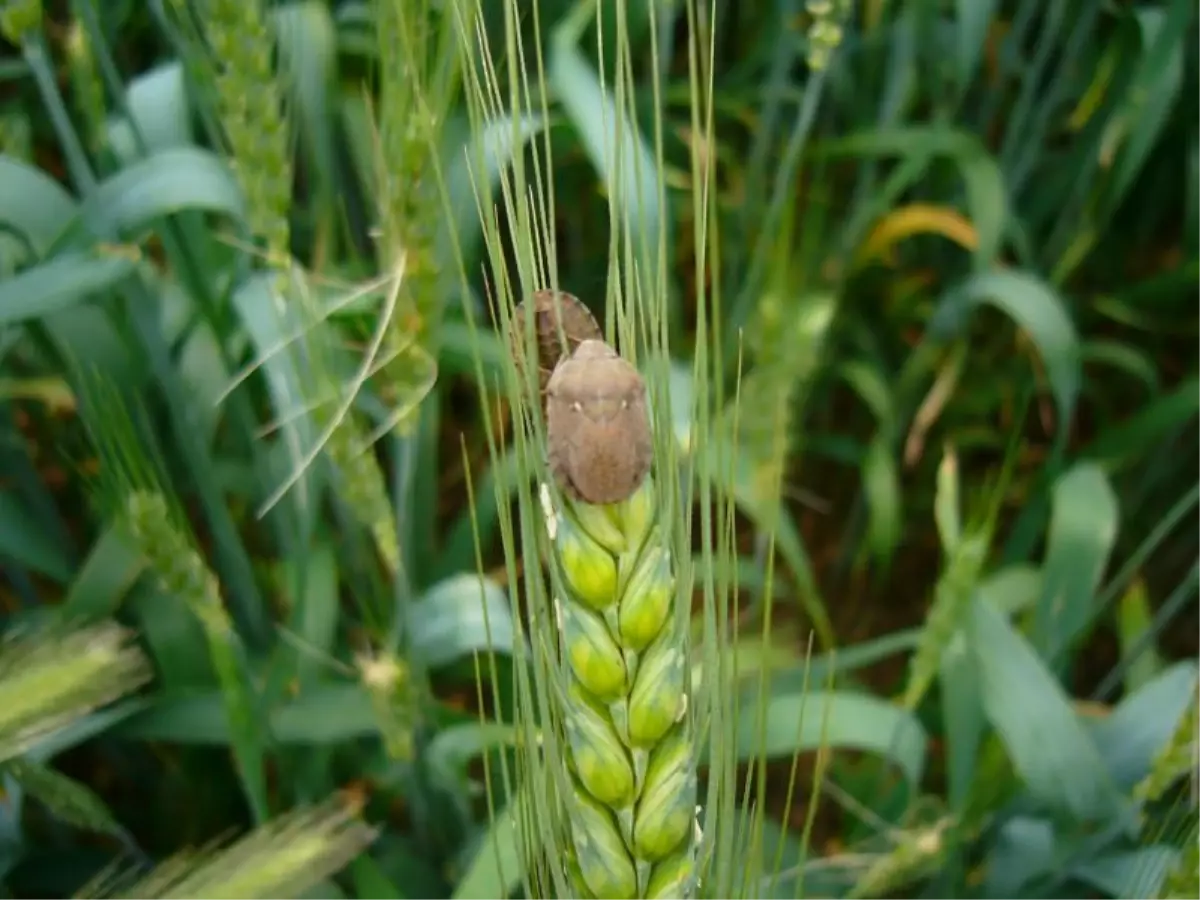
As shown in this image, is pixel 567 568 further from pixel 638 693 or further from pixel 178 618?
pixel 178 618

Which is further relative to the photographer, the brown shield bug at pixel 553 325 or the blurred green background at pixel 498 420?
the blurred green background at pixel 498 420

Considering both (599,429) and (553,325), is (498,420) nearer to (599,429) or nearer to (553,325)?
(553,325)

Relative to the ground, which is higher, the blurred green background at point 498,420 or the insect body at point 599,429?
the insect body at point 599,429

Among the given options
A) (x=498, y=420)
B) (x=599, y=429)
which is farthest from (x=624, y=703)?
(x=498, y=420)

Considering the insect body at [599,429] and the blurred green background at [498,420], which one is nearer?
the insect body at [599,429]
